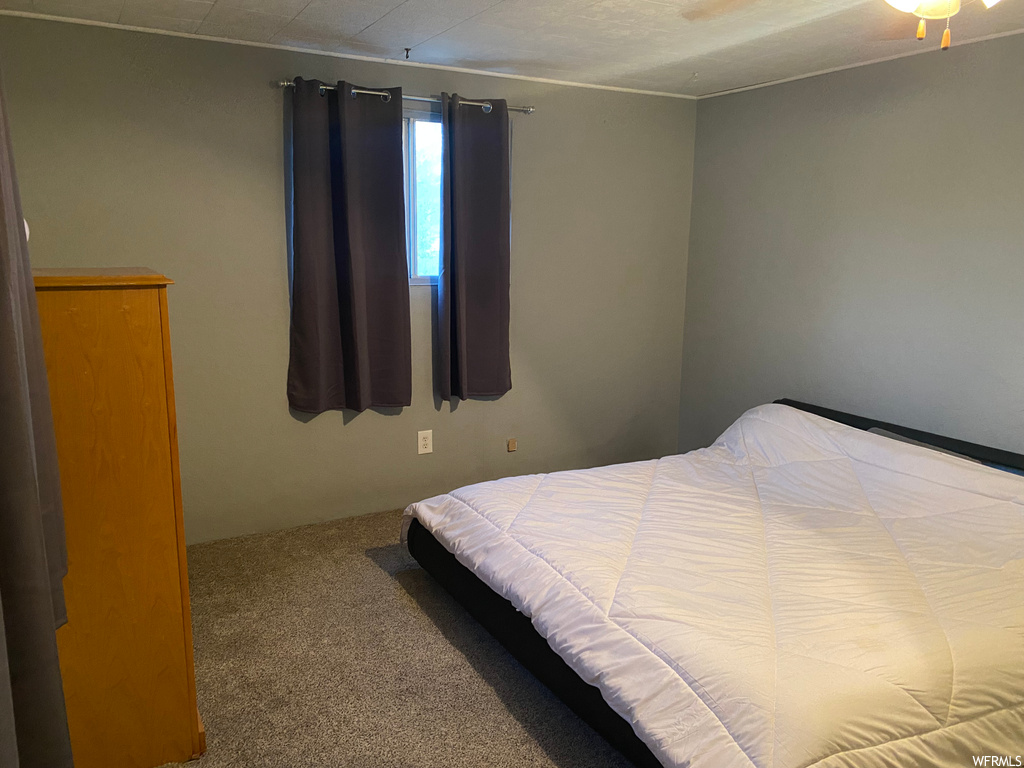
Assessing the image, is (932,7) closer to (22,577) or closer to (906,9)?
(906,9)

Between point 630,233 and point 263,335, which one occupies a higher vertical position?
point 630,233

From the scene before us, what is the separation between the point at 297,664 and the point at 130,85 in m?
2.30

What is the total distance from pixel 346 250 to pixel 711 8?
179 centimetres

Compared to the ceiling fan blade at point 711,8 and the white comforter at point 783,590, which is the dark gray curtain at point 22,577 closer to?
the white comforter at point 783,590

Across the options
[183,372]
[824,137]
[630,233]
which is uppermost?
[824,137]

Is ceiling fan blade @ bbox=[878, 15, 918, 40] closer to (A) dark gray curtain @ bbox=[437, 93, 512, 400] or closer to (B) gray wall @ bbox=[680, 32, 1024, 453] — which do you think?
(B) gray wall @ bbox=[680, 32, 1024, 453]

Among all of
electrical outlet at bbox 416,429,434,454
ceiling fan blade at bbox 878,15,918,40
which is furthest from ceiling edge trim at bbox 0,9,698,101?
electrical outlet at bbox 416,429,434,454

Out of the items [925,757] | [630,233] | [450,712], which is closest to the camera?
[925,757]

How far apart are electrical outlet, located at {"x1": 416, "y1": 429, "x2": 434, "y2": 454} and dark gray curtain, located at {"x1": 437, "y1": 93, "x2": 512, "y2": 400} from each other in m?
0.21

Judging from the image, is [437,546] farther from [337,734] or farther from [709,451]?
[709,451]

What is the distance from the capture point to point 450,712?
2250 mm

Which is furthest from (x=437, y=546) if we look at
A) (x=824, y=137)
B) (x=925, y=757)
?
(x=824, y=137)

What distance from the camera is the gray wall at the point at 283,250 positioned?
9.62ft

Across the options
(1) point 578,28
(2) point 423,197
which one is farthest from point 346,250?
(1) point 578,28
